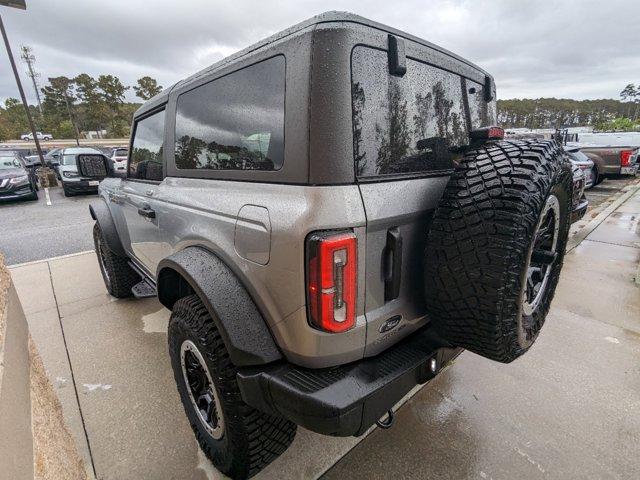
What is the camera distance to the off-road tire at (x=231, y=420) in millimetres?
1560

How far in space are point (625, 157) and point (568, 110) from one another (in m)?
73.0

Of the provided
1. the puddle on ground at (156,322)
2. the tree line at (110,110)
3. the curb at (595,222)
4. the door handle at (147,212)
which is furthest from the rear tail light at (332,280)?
the tree line at (110,110)

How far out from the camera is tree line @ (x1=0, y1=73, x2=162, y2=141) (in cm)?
5075

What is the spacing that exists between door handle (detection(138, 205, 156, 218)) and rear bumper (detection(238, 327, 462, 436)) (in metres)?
1.39

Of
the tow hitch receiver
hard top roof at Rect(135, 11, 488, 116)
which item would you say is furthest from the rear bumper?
hard top roof at Rect(135, 11, 488, 116)

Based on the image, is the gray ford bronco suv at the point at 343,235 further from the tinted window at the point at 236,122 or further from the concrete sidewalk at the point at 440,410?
the concrete sidewalk at the point at 440,410

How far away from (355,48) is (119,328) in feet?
10.5

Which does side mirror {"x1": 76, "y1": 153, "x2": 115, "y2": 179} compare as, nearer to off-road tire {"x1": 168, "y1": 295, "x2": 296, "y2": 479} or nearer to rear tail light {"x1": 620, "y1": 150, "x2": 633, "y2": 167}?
off-road tire {"x1": 168, "y1": 295, "x2": 296, "y2": 479}

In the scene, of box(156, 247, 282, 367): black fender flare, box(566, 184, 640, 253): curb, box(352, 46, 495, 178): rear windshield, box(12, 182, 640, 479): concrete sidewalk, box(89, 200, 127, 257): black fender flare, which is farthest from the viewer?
box(566, 184, 640, 253): curb

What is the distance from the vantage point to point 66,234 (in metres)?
6.93

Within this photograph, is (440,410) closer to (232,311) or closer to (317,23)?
(232,311)

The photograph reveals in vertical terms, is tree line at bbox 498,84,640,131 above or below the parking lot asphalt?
above

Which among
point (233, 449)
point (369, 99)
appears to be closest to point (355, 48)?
point (369, 99)

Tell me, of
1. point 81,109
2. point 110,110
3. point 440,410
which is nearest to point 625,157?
point 440,410
